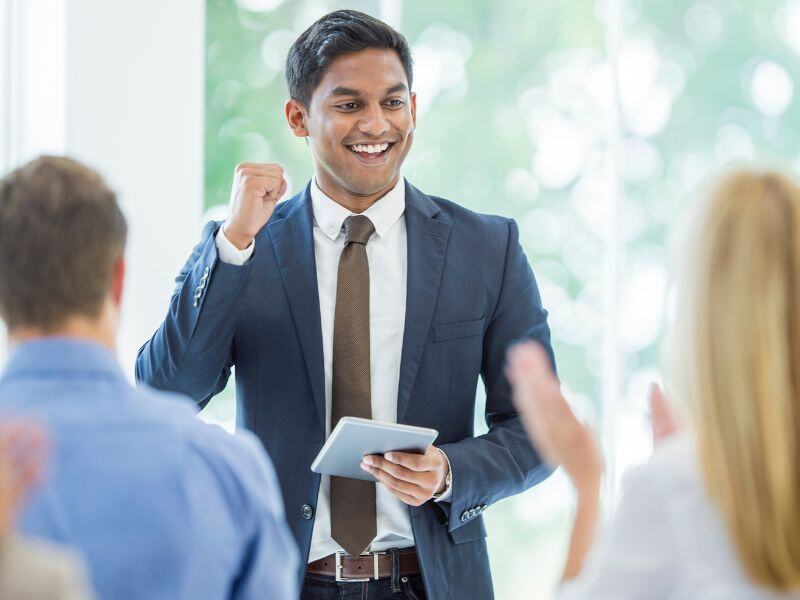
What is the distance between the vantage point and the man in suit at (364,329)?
2.29 meters

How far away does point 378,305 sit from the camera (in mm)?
2447

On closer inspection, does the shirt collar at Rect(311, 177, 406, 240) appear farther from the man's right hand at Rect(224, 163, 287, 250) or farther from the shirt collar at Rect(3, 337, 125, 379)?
the shirt collar at Rect(3, 337, 125, 379)

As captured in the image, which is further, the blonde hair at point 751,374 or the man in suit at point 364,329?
the man in suit at point 364,329

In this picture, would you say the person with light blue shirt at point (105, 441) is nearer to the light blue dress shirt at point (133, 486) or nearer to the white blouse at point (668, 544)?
the light blue dress shirt at point (133, 486)

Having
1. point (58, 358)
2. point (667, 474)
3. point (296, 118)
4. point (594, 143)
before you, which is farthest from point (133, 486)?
point (594, 143)

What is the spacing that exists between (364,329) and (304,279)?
17cm

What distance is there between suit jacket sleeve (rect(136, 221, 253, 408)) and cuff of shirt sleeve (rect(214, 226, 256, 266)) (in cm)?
1

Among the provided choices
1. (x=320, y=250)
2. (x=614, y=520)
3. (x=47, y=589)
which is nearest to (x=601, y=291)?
(x=320, y=250)

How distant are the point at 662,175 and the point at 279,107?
1640mm

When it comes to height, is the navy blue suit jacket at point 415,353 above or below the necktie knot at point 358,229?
below

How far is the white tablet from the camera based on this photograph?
202 centimetres

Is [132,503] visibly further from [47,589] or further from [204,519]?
[47,589]

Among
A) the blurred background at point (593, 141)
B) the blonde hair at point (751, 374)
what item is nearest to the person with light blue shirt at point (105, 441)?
the blonde hair at point (751, 374)

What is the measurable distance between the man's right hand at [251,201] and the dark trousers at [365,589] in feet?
2.30
